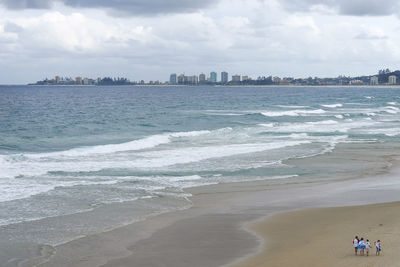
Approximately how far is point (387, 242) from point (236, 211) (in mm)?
6837

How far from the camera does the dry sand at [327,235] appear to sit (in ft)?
50.1

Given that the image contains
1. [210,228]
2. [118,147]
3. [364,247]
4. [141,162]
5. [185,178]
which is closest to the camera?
[364,247]

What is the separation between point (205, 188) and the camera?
26281 mm

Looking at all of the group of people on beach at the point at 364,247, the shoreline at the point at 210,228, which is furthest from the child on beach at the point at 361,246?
the shoreline at the point at 210,228

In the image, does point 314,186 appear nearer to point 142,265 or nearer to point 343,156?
point 343,156

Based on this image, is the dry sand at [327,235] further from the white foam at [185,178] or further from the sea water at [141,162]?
the white foam at [185,178]

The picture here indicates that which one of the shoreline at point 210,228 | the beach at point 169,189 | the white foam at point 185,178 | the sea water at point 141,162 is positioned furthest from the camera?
the white foam at point 185,178

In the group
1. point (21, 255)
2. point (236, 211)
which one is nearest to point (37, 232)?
point (21, 255)

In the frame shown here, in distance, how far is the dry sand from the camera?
1527cm

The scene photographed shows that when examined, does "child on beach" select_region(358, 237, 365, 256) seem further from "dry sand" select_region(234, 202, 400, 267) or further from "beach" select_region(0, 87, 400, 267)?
"beach" select_region(0, 87, 400, 267)

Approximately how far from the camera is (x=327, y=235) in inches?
714

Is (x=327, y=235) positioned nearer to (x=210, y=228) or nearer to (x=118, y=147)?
(x=210, y=228)

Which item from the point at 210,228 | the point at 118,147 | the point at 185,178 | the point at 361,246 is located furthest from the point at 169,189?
the point at 118,147

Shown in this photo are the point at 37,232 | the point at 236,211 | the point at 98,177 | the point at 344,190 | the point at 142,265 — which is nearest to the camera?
the point at 142,265
